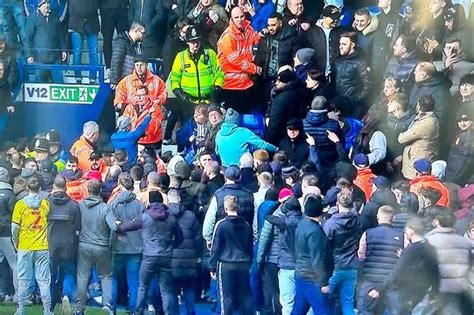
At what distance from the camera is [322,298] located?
1523cm

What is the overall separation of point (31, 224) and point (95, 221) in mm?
735

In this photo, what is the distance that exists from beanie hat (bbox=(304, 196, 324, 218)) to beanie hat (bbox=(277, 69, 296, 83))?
9.07ft

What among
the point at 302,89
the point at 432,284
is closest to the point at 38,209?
the point at 302,89

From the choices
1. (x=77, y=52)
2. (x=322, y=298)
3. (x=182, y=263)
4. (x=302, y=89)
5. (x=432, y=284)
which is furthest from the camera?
(x=77, y=52)

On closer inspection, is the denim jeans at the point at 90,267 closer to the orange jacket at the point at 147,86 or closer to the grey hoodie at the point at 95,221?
the grey hoodie at the point at 95,221

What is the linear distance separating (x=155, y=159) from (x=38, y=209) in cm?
188

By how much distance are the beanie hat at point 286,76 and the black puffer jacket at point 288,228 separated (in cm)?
248

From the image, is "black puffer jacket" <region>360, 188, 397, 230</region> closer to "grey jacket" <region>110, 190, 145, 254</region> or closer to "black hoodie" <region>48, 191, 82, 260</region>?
"grey jacket" <region>110, 190, 145, 254</region>

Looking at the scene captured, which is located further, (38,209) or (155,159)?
(155,159)

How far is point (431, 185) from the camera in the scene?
614 inches

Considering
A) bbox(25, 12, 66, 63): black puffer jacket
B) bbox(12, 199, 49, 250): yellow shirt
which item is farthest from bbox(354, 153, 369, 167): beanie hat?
bbox(25, 12, 66, 63): black puffer jacket

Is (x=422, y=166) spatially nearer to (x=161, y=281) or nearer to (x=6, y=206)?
(x=161, y=281)

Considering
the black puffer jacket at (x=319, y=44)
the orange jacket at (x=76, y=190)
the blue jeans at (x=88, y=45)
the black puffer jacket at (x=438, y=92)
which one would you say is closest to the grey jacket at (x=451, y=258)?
the black puffer jacket at (x=438, y=92)

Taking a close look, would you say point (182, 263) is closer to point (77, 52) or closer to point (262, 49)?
point (262, 49)
